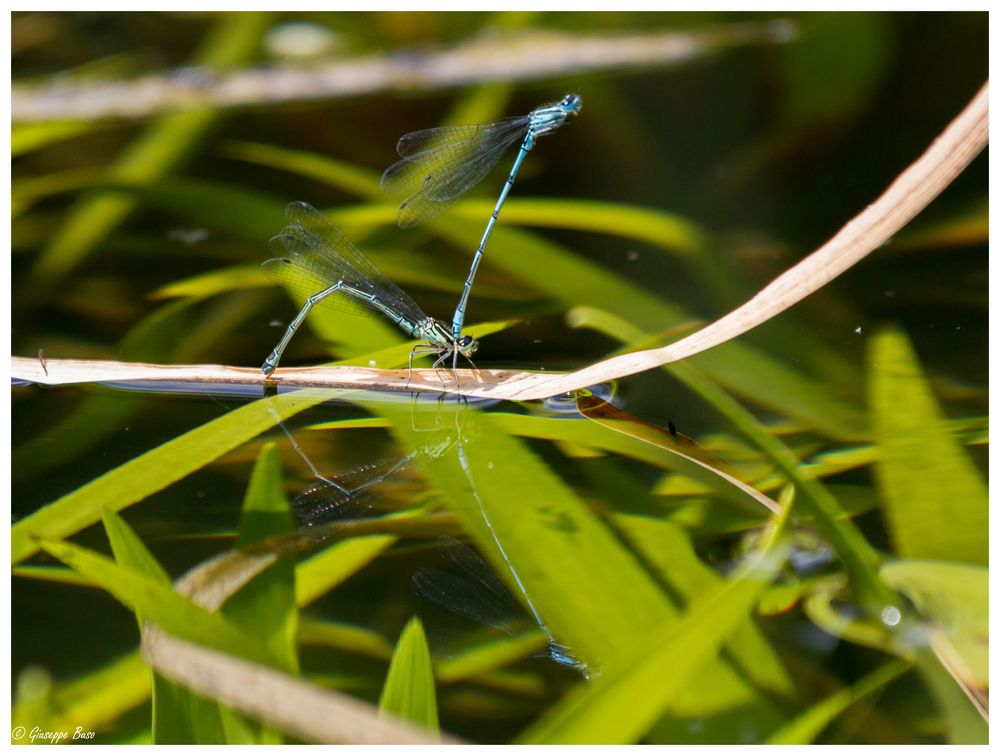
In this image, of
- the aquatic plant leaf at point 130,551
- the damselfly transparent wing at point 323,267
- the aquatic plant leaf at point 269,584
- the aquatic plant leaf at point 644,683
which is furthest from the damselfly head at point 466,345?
the aquatic plant leaf at point 644,683

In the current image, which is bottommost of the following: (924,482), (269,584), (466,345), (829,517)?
(269,584)

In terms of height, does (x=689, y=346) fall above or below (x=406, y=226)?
below

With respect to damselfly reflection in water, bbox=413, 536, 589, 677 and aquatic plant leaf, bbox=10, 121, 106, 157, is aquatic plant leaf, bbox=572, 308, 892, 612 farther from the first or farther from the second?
aquatic plant leaf, bbox=10, 121, 106, 157

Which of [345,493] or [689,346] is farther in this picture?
[689,346]

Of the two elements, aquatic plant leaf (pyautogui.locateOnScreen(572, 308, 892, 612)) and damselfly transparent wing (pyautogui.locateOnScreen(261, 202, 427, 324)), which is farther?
damselfly transparent wing (pyautogui.locateOnScreen(261, 202, 427, 324))

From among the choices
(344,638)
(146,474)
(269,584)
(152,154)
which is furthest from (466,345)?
(152,154)

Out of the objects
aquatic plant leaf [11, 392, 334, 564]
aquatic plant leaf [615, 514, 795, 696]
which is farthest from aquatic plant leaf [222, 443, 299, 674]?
aquatic plant leaf [615, 514, 795, 696]

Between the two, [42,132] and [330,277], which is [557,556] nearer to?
[330,277]

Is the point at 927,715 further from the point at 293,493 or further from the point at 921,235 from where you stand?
the point at 921,235
